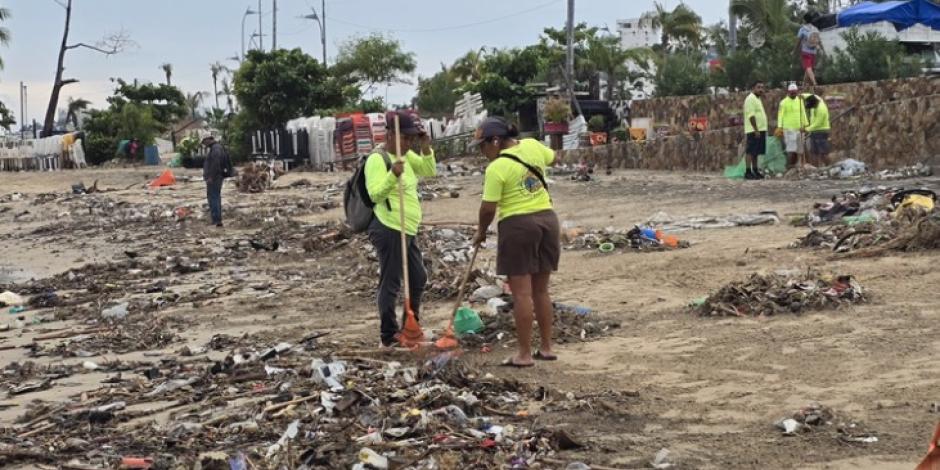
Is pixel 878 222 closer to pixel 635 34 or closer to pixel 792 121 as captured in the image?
pixel 792 121

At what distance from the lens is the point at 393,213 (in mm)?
7344

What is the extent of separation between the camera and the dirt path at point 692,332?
5027mm

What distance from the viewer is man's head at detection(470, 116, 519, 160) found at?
6.79 metres

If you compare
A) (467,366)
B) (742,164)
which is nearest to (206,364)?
(467,366)

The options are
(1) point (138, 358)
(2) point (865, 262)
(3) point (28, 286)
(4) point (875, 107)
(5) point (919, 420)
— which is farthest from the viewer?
(4) point (875, 107)

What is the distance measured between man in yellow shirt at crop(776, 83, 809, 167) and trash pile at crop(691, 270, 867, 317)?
10379 mm

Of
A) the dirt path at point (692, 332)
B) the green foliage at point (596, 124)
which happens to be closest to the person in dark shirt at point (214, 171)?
the dirt path at point (692, 332)

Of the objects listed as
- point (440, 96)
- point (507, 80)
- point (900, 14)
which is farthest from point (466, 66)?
point (900, 14)

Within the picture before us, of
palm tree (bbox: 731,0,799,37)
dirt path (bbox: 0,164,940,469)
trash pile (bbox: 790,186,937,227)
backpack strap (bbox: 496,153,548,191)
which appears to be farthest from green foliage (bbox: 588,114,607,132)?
backpack strap (bbox: 496,153,548,191)

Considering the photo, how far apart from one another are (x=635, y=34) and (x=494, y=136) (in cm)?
5517

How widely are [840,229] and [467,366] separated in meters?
5.74

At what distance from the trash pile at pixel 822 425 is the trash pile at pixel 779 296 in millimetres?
2609

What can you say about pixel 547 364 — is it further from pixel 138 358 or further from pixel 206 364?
pixel 138 358

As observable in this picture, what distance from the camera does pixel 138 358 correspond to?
8.12m
